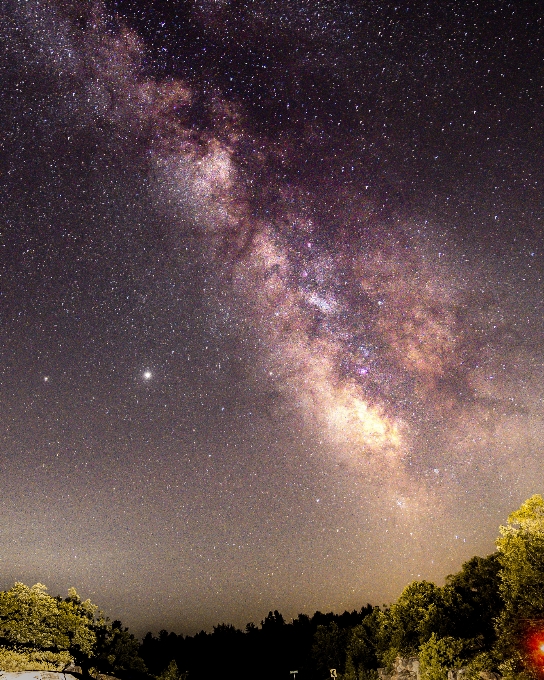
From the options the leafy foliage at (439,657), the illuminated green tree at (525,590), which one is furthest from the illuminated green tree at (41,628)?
the illuminated green tree at (525,590)

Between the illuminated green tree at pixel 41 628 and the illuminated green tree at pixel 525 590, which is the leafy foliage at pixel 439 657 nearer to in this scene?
the illuminated green tree at pixel 525 590

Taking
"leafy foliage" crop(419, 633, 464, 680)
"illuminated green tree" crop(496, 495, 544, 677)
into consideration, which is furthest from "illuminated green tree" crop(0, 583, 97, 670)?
"illuminated green tree" crop(496, 495, 544, 677)

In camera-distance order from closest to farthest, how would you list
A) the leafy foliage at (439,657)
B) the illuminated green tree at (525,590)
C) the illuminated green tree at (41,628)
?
the illuminated green tree at (525,590) → the leafy foliage at (439,657) → the illuminated green tree at (41,628)

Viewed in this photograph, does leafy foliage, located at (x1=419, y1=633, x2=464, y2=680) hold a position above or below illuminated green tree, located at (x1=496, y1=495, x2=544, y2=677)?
below

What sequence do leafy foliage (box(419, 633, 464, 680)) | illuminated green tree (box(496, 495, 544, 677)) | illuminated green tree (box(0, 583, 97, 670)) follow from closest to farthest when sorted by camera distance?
illuminated green tree (box(496, 495, 544, 677))
leafy foliage (box(419, 633, 464, 680))
illuminated green tree (box(0, 583, 97, 670))

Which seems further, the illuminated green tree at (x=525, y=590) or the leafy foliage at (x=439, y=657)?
the leafy foliage at (x=439, y=657)

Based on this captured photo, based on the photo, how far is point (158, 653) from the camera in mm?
95188

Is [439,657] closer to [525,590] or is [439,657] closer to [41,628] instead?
[525,590]

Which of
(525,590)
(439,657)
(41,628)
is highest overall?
(525,590)

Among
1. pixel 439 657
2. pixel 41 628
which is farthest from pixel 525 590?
pixel 41 628

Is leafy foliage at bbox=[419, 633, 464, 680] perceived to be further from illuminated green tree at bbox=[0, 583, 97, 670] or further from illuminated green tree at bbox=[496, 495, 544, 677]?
illuminated green tree at bbox=[0, 583, 97, 670]

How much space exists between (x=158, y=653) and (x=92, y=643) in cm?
6225

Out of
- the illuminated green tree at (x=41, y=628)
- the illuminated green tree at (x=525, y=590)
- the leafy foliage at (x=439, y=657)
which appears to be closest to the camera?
the illuminated green tree at (x=525, y=590)

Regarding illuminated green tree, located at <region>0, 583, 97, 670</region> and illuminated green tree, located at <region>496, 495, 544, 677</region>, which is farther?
illuminated green tree, located at <region>0, 583, 97, 670</region>
